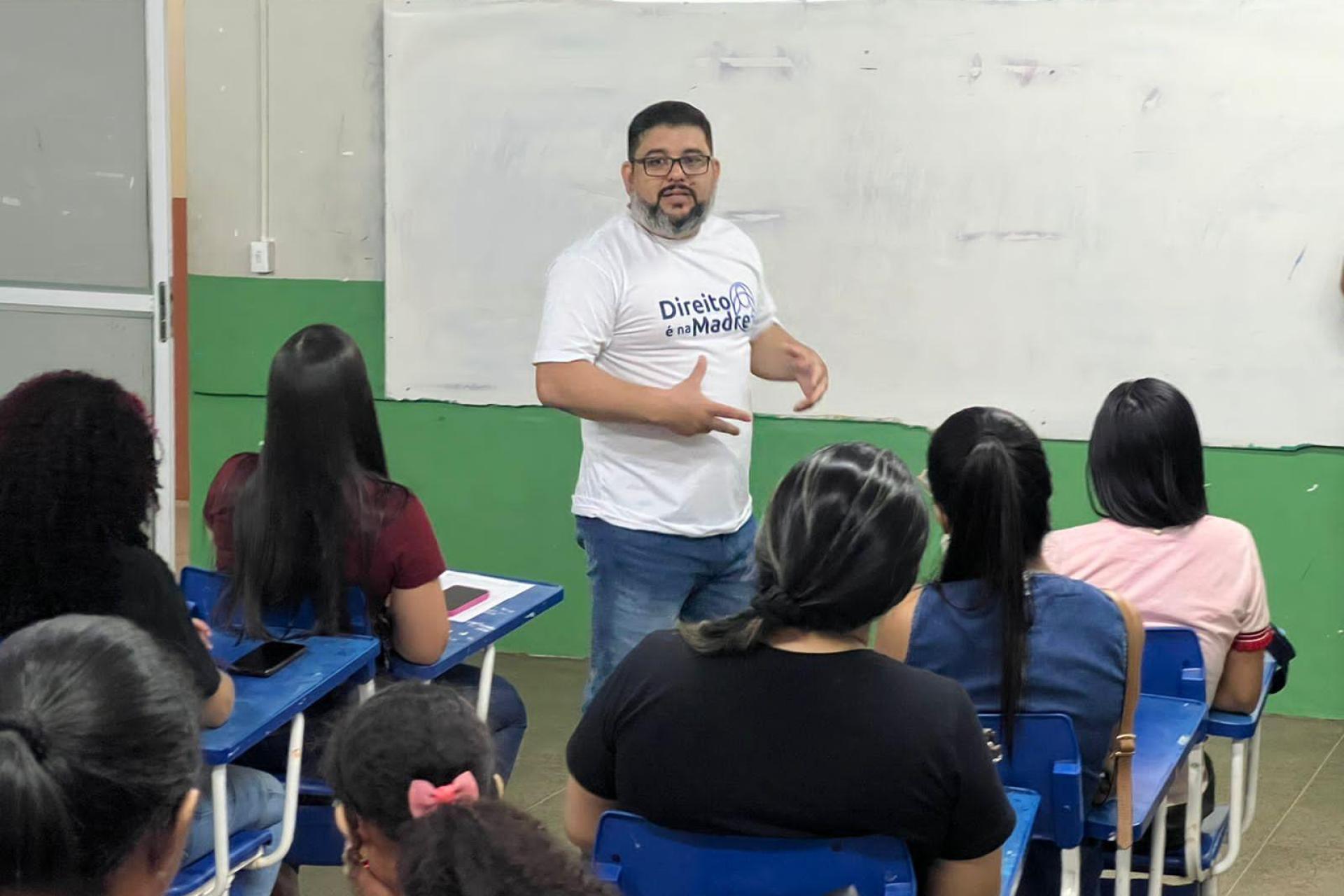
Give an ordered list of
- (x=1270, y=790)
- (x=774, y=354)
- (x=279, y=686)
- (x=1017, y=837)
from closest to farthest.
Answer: (x=1017, y=837) < (x=279, y=686) < (x=774, y=354) < (x=1270, y=790)

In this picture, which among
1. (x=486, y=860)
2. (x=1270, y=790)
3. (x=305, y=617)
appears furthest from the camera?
(x=1270, y=790)

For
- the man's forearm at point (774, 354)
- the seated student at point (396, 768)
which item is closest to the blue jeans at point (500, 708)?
the man's forearm at point (774, 354)

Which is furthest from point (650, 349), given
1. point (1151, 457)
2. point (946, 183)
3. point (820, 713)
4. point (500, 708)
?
point (820, 713)

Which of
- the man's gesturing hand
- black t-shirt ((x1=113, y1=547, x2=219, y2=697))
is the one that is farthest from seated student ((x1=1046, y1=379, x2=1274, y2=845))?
black t-shirt ((x1=113, y1=547, x2=219, y2=697))

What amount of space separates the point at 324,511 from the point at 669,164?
40.1 inches

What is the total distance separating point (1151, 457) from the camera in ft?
7.81

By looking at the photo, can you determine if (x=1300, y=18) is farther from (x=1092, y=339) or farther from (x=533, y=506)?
(x=533, y=506)

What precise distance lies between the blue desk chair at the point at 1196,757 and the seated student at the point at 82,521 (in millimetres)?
1356

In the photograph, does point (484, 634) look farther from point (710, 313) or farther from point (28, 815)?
point (28, 815)

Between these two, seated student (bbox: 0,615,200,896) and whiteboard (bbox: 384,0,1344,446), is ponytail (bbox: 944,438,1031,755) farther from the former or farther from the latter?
whiteboard (bbox: 384,0,1344,446)

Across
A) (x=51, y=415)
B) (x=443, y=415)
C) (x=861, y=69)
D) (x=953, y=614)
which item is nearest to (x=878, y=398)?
(x=861, y=69)

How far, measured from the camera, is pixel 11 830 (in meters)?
1.01

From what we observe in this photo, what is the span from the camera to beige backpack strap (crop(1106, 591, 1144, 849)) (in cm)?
199

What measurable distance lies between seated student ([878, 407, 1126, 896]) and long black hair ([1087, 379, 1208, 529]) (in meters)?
0.41
